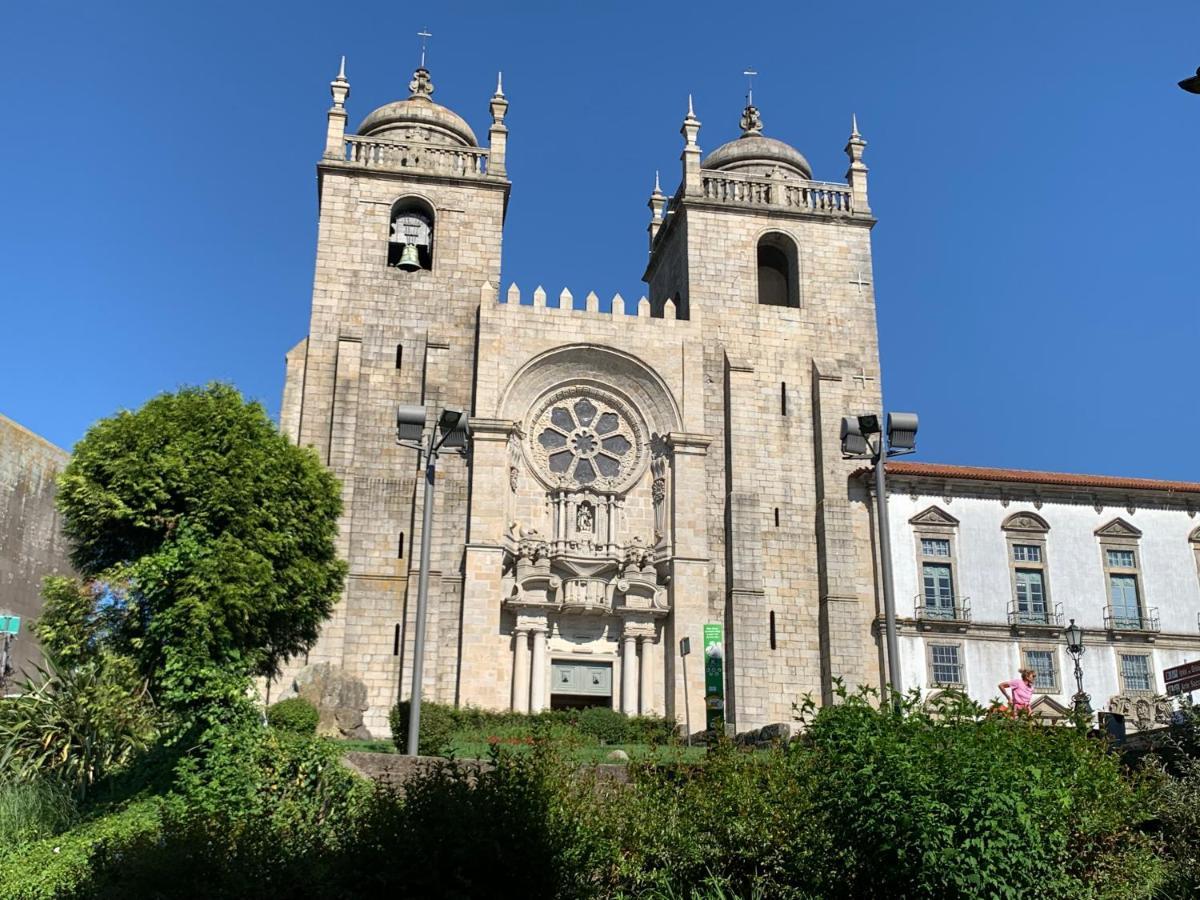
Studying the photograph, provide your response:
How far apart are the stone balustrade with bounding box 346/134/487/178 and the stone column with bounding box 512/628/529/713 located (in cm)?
1418

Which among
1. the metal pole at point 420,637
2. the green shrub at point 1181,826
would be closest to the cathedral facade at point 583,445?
the metal pole at point 420,637

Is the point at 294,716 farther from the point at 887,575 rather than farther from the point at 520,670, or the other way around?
the point at 887,575

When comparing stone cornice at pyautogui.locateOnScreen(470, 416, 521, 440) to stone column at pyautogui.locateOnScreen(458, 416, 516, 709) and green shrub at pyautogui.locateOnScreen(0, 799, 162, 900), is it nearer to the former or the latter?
stone column at pyautogui.locateOnScreen(458, 416, 516, 709)

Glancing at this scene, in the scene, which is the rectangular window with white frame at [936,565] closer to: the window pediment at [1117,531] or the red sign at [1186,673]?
the window pediment at [1117,531]

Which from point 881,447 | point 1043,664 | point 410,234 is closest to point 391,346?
point 410,234

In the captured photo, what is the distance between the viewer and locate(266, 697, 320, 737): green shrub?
25.2 m

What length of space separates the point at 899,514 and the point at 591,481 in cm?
888

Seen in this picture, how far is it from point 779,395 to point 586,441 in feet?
19.7

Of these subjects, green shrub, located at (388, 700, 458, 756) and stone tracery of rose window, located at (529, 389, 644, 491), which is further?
stone tracery of rose window, located at (529, 389, 644, 491)

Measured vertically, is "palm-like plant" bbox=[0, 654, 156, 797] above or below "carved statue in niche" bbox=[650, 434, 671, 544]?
below

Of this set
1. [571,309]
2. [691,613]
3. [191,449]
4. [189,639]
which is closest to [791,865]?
[189,639]

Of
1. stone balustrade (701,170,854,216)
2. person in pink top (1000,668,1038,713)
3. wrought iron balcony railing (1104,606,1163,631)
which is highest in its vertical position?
stone balustrade (701,170,854,216)

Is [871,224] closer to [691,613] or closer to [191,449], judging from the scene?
[691,613]

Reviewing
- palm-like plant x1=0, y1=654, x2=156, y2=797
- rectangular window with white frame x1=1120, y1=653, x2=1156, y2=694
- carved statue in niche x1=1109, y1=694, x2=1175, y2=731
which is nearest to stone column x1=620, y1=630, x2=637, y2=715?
carved statue in niche x1=1109, y1=694, x2=1175, y2=731
